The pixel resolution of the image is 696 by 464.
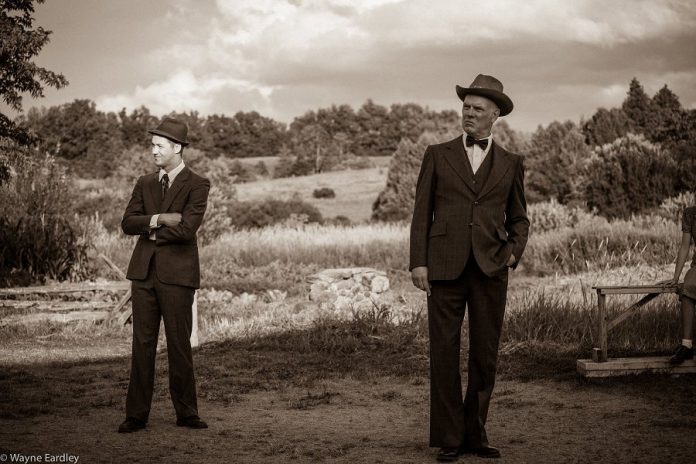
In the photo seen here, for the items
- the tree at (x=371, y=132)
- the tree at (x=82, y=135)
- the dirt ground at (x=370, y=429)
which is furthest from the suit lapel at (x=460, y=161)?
the tree at (x=371, y=132)

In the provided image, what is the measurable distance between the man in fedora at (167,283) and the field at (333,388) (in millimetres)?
262

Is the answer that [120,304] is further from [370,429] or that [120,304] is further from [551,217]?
[551,217]

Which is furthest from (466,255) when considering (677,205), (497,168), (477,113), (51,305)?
(677,205)

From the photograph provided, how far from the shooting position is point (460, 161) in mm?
5168

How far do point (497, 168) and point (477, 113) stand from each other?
0.35m

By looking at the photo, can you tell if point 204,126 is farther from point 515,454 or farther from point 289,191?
point 515,454

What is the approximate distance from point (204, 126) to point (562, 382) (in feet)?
235

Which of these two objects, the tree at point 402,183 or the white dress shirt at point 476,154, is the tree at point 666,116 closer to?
the tree at point 402,183

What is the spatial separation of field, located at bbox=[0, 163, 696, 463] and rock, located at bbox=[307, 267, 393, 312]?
395 mm

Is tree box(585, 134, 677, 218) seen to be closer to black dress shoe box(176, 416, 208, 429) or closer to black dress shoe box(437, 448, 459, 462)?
black dress shoe box(176, 416, 208, 429)

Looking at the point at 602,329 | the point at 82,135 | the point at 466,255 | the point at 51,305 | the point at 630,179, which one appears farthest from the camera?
the point at 82,135

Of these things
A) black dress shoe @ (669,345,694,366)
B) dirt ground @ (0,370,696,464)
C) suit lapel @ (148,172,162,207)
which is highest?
suit lapel @ (148,172,162,207)

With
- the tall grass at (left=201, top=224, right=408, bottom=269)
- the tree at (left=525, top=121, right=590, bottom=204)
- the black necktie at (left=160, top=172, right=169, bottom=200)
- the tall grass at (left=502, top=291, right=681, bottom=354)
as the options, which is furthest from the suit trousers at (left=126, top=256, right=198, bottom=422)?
the tree at (left=525, top=121, right=590, bottom=204)

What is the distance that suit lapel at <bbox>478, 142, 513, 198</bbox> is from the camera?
5.14m
